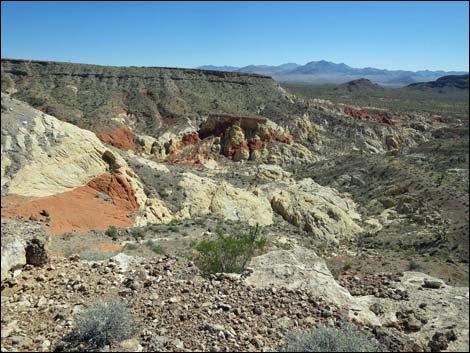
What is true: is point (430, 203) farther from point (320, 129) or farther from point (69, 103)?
point (69, 103)

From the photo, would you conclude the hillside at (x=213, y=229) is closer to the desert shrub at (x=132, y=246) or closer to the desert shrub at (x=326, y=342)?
the desert shrub at (x=132, y=246)

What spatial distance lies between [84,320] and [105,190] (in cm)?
1610

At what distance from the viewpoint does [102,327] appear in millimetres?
7383

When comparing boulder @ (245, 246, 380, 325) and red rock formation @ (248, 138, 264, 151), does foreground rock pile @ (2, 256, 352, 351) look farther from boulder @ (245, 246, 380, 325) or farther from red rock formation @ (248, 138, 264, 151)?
red rock formation @ (248, 138, 264, 151)

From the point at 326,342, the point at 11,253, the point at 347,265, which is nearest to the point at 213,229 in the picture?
the point at 347,265

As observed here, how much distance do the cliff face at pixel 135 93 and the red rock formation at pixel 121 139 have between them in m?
0.80

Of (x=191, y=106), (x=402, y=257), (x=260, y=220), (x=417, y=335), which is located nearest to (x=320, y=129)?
(x=191, y=106)

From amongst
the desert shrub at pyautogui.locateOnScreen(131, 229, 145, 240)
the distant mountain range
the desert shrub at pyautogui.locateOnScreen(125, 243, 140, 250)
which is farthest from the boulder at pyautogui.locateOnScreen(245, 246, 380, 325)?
the distant mountain range

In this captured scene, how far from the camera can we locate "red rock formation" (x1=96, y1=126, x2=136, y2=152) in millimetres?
43956

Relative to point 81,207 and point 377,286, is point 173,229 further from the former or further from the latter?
point 377,286

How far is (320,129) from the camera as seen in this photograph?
63625 millimetres

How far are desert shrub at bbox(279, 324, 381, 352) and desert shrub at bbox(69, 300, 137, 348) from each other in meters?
2.80

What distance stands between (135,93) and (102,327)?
194 ft

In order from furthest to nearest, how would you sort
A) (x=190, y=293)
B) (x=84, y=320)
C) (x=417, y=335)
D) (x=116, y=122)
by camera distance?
(x=116, y=122) → (x=417, y=335) → (x=190, y=293) → (x=84, y=320)
